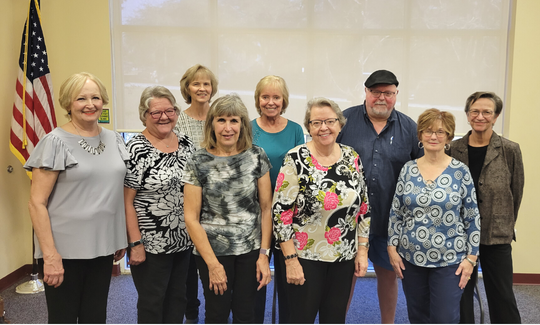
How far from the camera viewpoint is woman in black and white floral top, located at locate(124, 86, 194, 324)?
2.08m

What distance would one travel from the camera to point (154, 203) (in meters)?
2.10

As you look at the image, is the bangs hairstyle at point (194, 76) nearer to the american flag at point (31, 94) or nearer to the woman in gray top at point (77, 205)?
the woman in gray top at point (77, 205)

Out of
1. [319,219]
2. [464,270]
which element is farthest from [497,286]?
[319,219]

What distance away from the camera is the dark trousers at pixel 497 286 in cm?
227

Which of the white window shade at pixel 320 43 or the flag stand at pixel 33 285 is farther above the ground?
the white window shade at pixel 320 43

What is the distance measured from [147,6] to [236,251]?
113 inches

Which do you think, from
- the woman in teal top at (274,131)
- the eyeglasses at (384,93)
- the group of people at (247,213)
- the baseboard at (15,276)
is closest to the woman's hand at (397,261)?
the group of people at (247,213)

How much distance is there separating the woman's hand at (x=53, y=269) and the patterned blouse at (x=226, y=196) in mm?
645

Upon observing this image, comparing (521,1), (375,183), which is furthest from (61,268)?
(521,1)

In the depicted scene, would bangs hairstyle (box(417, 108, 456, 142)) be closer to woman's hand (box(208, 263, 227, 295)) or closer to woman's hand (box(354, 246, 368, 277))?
woman's hand (box(354, 246, 368, 277))

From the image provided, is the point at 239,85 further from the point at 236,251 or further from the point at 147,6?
the point at 236,251

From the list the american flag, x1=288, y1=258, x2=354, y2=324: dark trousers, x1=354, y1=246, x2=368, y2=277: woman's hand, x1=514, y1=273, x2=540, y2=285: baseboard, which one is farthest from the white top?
x1=514, y1=273, x2=540, y2=285: baseboard

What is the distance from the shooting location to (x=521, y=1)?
3633 millimetres

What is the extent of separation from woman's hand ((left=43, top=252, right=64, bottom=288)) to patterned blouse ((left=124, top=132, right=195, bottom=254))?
0.42m
